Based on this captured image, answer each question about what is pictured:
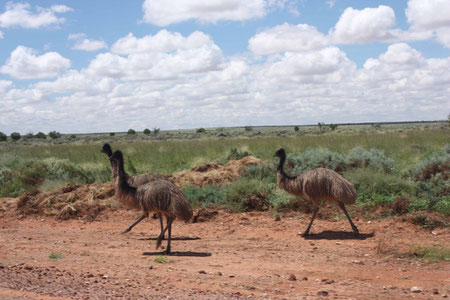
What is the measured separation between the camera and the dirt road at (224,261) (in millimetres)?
5777

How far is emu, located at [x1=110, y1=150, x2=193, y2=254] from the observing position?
8516 millimetres

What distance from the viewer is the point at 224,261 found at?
25.6 ft

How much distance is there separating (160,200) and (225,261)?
5.72ft

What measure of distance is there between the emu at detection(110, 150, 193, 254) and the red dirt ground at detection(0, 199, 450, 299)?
70 centimetres

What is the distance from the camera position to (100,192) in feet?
45.1

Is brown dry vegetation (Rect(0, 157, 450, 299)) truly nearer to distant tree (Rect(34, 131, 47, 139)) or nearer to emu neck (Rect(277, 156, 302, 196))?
emu neck (Rect(277, 156, 302, 196))

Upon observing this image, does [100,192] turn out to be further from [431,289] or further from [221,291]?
[431,289]

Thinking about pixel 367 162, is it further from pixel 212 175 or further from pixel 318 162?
pixel 212 175

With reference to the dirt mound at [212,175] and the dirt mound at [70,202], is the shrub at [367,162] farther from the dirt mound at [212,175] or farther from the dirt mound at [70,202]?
the dirt mound at [70,202]

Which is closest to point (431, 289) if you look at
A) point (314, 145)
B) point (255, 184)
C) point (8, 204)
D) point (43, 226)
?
point (255, 184)

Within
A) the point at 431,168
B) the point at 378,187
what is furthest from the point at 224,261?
the point at 431,168

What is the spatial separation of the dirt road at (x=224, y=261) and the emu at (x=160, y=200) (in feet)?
2.31

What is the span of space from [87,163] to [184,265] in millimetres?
16468

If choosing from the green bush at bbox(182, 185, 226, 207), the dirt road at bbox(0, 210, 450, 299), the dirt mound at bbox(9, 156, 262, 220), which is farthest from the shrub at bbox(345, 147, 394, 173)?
the green bush at bbox(182, 185, 226, 207)
